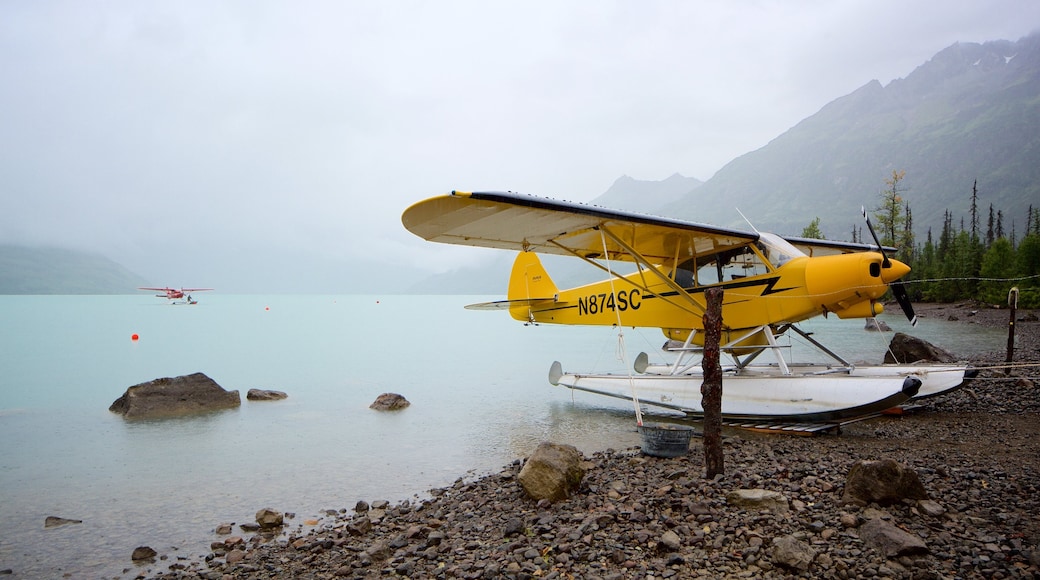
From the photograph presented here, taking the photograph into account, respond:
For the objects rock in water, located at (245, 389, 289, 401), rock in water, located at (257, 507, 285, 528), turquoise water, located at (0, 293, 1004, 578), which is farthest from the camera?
rock in water, located at (245, 389, 289, 401)

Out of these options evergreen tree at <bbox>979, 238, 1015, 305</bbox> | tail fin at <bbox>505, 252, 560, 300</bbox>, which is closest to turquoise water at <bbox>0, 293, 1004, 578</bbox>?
tail fin at <bbox>505, 252, 560, 300</bbox>

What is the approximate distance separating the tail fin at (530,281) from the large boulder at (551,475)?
26.2 feet

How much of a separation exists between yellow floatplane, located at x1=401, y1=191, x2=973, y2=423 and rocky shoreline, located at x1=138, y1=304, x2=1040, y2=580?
1431 millimetres

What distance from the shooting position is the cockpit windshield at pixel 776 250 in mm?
8648

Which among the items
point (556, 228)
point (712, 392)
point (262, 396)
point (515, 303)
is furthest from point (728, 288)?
point (262, 396)

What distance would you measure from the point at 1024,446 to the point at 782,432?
8.59 ft

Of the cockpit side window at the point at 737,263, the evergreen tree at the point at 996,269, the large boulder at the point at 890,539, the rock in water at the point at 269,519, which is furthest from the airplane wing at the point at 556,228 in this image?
the evergreen tree at the point at 996,269

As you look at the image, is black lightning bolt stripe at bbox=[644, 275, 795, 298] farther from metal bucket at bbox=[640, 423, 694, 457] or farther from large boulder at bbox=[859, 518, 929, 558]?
large boulder at bbox=[859, 518, 929, 558]

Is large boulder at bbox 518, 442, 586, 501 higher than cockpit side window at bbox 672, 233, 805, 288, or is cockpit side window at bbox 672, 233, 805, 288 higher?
cockpit side window at bbox 672, 233, 805, 288

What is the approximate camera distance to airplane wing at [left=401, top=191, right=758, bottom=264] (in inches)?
279

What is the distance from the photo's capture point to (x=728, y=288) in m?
9.19

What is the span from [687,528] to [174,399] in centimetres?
1224

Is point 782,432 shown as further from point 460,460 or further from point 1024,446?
point 460,460

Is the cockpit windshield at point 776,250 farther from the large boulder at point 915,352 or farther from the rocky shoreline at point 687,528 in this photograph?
the large boulder at point 915,352
